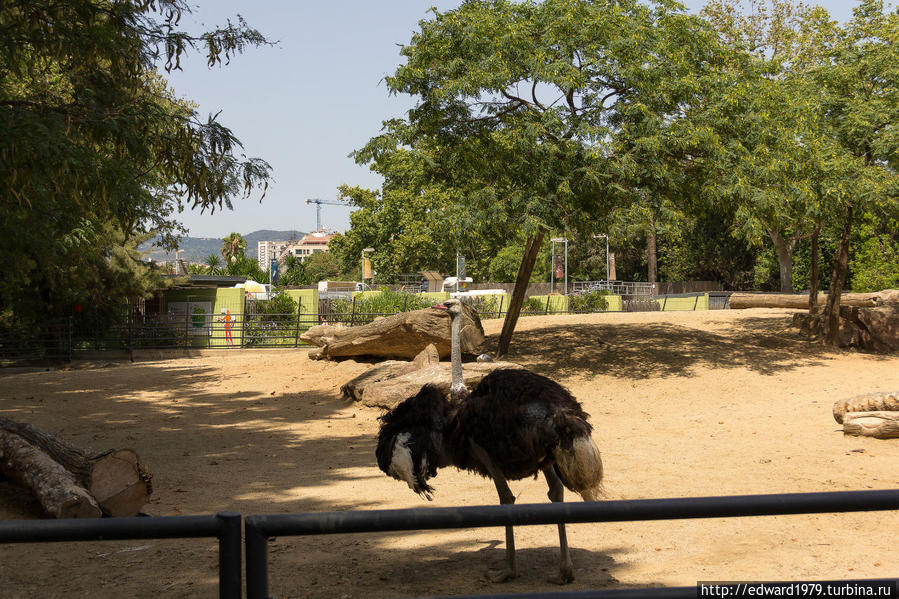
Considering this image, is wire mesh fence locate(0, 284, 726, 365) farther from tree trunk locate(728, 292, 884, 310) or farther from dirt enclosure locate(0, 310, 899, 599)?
tree trunk locate(728, 292, 884, 310)

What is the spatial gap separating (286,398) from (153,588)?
11.1 m

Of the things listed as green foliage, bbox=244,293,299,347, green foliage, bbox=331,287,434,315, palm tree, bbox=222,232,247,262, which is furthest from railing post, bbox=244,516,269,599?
palm tree, bbox=222,232,247,262

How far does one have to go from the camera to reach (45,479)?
6.15 meters

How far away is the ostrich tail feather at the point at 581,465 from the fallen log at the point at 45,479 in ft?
11.7

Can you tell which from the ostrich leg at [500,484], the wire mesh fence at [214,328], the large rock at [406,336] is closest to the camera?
the ostrich leg at [500,484]

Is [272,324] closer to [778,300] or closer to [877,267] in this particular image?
[778,300]

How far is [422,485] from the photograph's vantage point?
197 inches

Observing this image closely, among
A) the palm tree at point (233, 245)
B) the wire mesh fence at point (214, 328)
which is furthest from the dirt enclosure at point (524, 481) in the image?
the palm tree at point (233, 245)

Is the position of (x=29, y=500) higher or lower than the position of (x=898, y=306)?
lower

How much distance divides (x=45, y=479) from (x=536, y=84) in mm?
13341

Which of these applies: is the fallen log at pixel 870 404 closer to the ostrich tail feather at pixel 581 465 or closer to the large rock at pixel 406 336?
the ostrich tail feather at pixel 581 465

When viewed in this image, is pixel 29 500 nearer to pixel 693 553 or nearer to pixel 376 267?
pixel 693 553

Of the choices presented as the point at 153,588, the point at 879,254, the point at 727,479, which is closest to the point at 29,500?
the point at 153,588

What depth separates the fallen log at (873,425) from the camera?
31.6 ft
